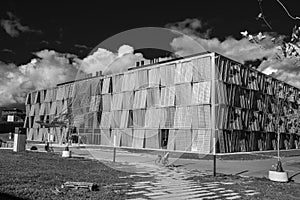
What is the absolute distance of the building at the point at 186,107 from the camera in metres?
35.3

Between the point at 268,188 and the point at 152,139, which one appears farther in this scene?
the point at 152,139

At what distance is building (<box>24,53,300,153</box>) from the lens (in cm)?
3531

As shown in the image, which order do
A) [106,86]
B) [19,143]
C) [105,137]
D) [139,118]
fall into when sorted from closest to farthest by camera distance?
[19,143] < [139,118] < [105,137] < [106,86]

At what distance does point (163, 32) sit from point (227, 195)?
6228 millimetres

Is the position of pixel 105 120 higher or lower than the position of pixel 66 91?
lower

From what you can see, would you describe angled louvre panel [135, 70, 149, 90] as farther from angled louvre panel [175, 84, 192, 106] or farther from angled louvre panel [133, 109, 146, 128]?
angled louvre panel [175, 84, 192, 106]

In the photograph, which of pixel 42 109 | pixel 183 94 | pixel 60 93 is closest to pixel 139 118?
pixel 183 94

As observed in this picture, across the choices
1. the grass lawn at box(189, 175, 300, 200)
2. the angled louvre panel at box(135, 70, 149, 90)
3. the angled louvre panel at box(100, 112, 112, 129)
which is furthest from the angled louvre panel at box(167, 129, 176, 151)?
the grass lawn at box(189, 175, 300, 200)

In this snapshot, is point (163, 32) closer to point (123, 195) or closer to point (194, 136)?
point (123, 195)

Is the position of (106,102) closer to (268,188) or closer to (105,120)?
(105,120)

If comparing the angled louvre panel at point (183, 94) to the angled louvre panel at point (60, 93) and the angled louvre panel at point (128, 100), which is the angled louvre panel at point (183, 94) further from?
the angled louvre panel at point (60, 93)

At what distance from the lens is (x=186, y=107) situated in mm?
37500

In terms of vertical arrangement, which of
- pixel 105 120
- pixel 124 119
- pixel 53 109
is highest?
pixel 53 109

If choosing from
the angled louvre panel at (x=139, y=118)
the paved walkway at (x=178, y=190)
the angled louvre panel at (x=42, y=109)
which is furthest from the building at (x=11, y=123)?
the paved walkway at (x=178, y=190)
